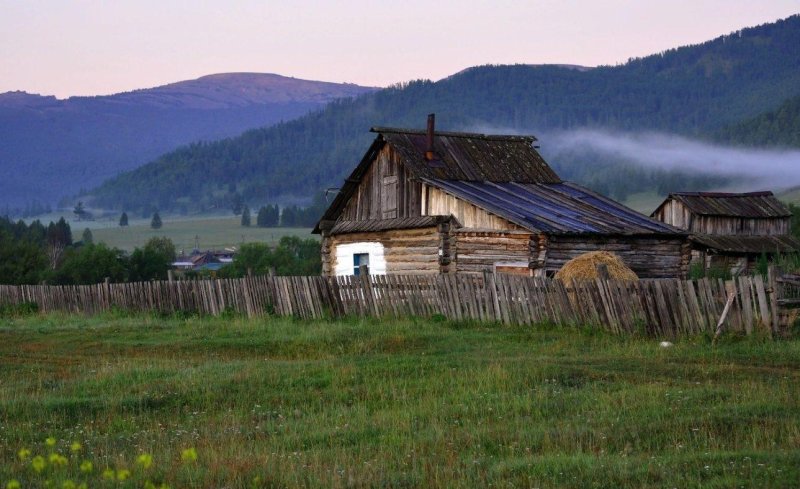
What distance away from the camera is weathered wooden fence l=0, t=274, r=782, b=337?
19.7 meters

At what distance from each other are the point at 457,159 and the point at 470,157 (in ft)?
2.44

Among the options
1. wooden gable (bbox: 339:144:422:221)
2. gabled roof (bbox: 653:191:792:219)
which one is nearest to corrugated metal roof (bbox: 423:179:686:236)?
wooden gable (bbox: 339:144:422:221)

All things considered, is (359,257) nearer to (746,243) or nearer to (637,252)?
(637,252)

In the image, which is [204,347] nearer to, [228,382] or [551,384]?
[228,382]

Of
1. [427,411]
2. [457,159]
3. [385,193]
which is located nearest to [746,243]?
[457,159]

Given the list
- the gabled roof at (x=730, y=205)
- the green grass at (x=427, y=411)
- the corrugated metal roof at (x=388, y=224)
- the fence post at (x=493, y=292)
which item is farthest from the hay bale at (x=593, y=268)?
the gabled roof at (x=730, y=205)

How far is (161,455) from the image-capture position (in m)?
10.9

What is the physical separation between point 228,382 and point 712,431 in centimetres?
685

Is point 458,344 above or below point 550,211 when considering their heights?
below

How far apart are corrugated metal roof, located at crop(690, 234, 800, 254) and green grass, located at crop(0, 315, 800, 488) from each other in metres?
34.6

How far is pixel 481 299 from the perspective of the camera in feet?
80.7

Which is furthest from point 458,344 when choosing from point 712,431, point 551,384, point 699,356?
point 712,431

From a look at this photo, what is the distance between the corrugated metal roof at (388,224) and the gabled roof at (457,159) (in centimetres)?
90

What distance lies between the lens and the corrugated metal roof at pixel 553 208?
30.0 meters
